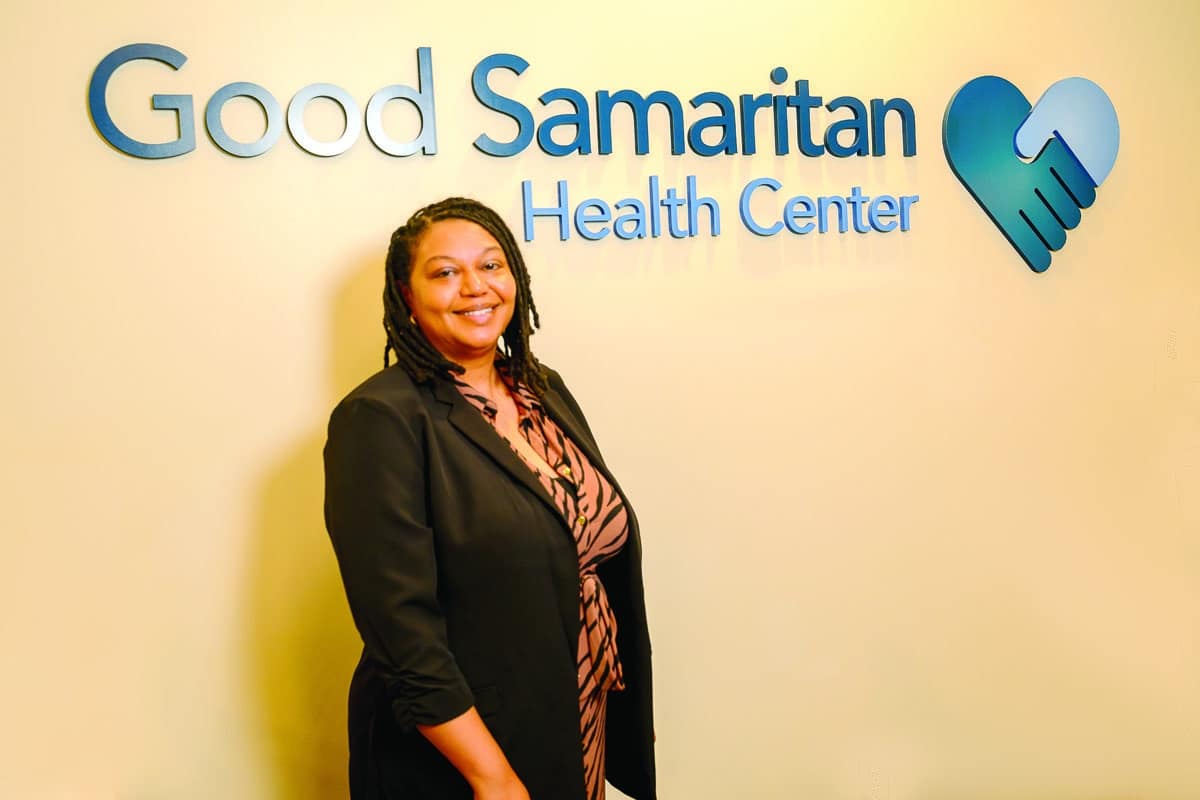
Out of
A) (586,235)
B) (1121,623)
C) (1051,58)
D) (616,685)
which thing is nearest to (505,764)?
(616,685)

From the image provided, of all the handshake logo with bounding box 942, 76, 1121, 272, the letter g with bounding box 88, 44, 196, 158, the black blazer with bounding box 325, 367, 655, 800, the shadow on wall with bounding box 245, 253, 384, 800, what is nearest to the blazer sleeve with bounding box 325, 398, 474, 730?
the black blazer with bounding box 325, 367, 655, 800

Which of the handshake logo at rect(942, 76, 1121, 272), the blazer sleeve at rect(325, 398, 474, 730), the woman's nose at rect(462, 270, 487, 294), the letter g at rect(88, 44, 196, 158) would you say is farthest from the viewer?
the handshake logo at rect(942, 76, 1121, 272)

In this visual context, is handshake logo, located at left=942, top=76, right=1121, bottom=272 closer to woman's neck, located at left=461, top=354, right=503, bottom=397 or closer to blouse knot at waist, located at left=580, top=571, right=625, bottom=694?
woman's neck, located at left=461, top=354, right=503, bottom=397

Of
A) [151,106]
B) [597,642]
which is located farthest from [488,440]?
[151,106]

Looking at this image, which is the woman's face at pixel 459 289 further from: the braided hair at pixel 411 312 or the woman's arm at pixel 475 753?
the woman's arm at pixel 475 753

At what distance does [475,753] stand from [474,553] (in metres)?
0.33

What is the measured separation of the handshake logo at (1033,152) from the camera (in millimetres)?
2754

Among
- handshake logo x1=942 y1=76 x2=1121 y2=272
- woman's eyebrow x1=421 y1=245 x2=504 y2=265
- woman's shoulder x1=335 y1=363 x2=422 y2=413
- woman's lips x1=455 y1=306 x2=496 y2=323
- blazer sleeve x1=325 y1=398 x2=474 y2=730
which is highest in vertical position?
handshake logo x1=942 y1=76 x2=1121 y2=272

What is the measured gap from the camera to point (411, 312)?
193 centimetres

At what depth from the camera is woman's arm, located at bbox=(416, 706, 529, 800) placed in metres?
1.65

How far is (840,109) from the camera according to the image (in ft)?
8.76

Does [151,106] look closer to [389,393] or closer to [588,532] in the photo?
[389,393]

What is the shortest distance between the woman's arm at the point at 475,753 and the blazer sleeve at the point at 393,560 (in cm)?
3

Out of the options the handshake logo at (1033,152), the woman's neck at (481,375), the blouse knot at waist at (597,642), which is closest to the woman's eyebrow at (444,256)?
the woman's neck at (481,375)
